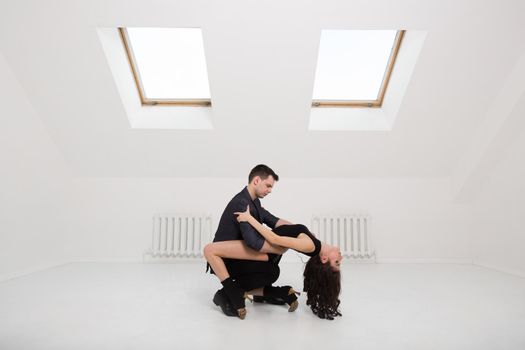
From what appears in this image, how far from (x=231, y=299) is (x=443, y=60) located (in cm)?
300

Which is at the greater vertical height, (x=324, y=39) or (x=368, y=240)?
(x=324, y=39)

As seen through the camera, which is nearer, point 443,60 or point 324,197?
point 443,60

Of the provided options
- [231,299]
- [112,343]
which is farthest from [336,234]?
[112,343]

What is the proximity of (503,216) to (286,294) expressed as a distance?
2950 millimetres

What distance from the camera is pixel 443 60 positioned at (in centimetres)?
383

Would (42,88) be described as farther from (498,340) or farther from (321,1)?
(498,340)

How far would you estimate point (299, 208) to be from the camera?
504 cm

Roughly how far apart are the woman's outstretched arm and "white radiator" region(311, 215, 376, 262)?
8.05 feet

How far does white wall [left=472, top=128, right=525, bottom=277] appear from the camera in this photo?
158 inches

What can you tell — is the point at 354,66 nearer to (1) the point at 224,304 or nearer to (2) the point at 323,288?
(2) the point at 323,288

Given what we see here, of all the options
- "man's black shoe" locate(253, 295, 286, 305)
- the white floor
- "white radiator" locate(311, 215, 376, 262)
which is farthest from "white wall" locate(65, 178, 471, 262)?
"man's black shoe" locate(253, 295, 286, 305)

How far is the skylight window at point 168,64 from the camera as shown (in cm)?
418

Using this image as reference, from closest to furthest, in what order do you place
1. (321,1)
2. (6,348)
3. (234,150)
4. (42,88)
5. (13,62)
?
1. (6,348)
2. (321,1)
3. (13,62)
4. (42,88)
5. (234,150)

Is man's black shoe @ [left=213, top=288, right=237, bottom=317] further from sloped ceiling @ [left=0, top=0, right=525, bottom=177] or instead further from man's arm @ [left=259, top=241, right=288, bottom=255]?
sloped ceiling @ [left=0, top=0, right=525, bottom=177]
